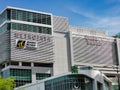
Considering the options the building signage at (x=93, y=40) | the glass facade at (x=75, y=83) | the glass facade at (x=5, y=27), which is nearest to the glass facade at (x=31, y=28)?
the glass facade at (x=5, y=27)

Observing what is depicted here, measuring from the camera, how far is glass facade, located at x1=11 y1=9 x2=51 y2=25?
11375 centimetres

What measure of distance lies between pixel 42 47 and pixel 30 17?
11.1 metres

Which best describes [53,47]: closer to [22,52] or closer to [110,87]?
[22,52]

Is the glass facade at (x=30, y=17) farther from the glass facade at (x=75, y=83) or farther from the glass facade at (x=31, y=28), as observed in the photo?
the glass facade at (x=75, y=83)

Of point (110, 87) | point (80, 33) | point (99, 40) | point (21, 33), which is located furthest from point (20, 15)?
point (110, 87)

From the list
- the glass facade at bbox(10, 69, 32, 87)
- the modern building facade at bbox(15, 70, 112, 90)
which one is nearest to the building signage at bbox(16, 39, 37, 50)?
the glass facade at bbox(10, 69, 32, 87)

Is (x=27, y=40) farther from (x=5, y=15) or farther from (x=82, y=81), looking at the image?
(x=82, y=81)

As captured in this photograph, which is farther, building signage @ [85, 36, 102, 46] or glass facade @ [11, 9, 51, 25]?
building signage @ [85, 36, 102, 46]

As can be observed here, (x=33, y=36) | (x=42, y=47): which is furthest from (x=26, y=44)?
(x=42, y=47)

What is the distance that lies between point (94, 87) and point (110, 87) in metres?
7.75

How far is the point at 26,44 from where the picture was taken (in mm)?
112375

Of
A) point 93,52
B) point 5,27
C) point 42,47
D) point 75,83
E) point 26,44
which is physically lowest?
point 75,83

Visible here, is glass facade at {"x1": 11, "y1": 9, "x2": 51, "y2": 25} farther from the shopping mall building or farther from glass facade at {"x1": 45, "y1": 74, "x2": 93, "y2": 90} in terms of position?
glass facade at {"x1": 45, "y1": 74, "x2": 93, "y2": 90}

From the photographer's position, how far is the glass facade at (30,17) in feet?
373
